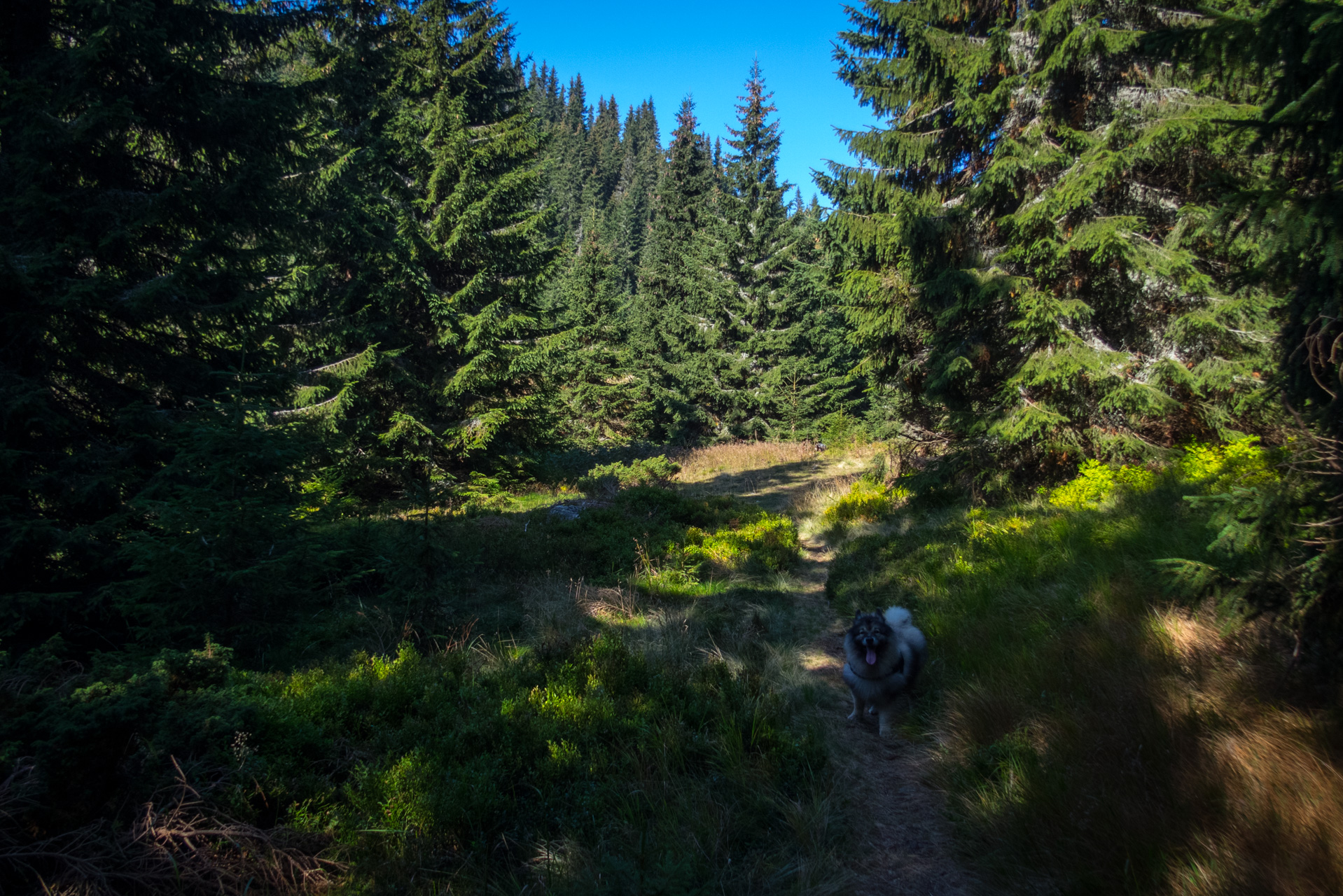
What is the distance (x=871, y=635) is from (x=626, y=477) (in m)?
11.6

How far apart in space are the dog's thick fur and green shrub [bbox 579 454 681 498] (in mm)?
9766

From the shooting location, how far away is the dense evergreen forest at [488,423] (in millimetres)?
2703

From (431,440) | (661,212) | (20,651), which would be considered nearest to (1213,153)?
(20,651)

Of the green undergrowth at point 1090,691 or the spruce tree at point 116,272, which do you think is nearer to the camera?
the green undergrowth at point 1090,691

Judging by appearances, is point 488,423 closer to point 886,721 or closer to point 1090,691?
point 886,721

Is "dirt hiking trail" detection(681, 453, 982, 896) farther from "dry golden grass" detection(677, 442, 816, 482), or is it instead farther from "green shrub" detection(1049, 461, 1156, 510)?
"dry golden grass" detection(677, 442, 816, 482)

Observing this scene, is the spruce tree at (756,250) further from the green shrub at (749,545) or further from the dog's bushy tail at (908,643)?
the dog's bushy tail at (908,643)

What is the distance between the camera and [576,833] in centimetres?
317

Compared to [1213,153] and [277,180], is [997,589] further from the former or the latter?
[277,180]

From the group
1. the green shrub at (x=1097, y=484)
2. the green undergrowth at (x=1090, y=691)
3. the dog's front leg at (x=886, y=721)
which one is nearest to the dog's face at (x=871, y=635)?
the dog's front leg at (x=886, y=721)

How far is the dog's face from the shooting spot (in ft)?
15.8

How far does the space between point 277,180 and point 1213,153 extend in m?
12.2

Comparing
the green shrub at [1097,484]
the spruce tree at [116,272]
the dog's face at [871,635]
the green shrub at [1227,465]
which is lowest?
the dog's face at [871,635]

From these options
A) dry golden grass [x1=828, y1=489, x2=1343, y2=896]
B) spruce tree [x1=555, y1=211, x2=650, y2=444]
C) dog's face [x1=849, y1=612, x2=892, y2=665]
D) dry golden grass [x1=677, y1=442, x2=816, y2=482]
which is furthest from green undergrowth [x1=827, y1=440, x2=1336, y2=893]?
spruce tree [x1=555, y1=211, x2=650, y2=444]
